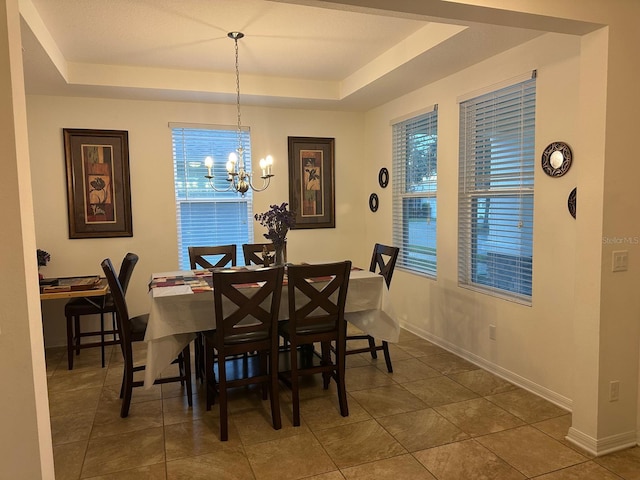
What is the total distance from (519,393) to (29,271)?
3150 millimetres

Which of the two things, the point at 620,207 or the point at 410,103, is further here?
the point at 410,103

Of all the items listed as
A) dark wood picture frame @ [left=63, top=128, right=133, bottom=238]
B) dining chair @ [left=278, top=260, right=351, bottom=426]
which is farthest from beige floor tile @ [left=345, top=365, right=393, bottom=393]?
dark wood picture frame @ [left=63, top=128, right=133, bottom=238]

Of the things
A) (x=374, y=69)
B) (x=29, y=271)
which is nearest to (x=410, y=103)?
(x=374, y=69)

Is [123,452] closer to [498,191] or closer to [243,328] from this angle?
[243,328]

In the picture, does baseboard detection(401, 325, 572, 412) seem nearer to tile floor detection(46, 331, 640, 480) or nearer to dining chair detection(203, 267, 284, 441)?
tile floor detection(46, 331, 640, 480)

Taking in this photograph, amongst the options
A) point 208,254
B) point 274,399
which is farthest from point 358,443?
point 208,254

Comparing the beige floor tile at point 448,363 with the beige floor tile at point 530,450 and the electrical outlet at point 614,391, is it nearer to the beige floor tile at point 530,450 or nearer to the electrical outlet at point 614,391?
the beige floor tile at point 530,450

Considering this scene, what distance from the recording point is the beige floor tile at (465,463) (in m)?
2.34

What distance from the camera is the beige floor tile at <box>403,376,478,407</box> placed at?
126 inches

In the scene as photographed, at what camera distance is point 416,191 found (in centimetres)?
466

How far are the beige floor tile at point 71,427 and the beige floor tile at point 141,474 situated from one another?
501 millimetres

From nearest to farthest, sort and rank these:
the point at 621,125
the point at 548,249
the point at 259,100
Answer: the point at 621,125, the point at 548,249, the point at 259,100

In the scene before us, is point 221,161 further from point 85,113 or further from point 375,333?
point 375,333

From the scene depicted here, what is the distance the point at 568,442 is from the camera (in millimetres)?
2629
